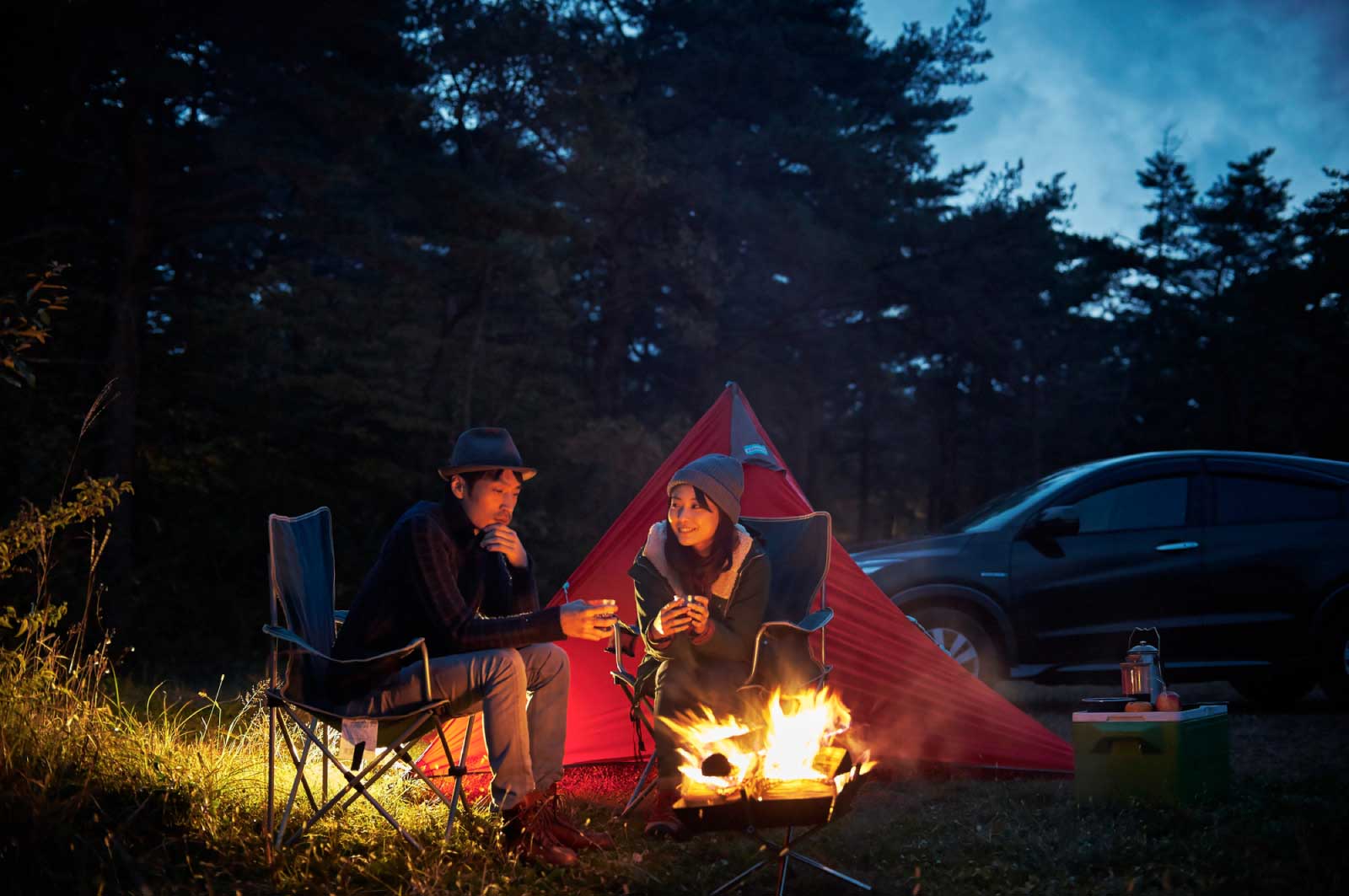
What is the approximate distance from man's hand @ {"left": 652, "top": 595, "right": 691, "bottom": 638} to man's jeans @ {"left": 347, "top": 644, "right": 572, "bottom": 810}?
0.41m

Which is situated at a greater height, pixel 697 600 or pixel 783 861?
pixel 697 600

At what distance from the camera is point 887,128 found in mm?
23797

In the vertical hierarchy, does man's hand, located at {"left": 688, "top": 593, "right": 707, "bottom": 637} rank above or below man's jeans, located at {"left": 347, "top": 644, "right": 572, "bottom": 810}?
above

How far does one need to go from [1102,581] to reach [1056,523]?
405mm

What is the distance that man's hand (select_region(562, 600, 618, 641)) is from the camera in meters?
3.29

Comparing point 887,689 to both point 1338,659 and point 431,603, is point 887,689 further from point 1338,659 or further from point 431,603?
point 1338,659

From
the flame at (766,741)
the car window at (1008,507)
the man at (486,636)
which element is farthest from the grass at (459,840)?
the car window at (1008,507)

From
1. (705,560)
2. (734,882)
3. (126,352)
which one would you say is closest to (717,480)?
(705,560)

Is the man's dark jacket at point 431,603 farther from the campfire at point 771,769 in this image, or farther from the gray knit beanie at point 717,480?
Answer: the gray knit beanie at point 717,480

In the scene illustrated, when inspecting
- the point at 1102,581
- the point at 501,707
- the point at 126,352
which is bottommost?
the point at 501,707

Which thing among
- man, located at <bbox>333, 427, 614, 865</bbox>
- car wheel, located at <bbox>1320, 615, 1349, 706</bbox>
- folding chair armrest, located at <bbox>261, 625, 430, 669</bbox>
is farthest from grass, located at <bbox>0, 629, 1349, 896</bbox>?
car wheel, located at <bbox>1320, 615, 1349, 706</bbox>

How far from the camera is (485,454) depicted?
358cm

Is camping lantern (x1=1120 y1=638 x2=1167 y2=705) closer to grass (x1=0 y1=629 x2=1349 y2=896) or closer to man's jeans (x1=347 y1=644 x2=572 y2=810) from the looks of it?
grass (x1=0 y1=629 x2=1349 y2=896)

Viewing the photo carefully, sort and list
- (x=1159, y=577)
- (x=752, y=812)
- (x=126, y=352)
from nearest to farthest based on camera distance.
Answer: (x=752, y=812), (x=1159, y=577), (x=126, y=352)
